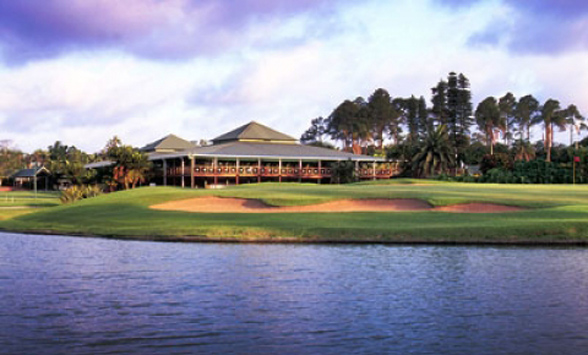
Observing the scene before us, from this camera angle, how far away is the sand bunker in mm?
32628

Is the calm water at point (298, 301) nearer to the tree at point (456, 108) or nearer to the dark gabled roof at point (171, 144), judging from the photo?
the dark gabled roof at point (171, 144)

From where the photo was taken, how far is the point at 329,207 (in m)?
34.5

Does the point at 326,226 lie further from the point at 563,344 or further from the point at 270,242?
the point at 563,344

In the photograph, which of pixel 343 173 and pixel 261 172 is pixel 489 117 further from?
pixel 261 172

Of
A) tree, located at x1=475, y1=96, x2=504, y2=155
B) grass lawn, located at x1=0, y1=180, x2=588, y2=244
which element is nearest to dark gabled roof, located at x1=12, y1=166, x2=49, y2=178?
grass lawn, located at x1=0, y1=180, x2=588, y2=244

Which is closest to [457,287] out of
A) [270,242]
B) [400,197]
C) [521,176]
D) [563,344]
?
[563,344]

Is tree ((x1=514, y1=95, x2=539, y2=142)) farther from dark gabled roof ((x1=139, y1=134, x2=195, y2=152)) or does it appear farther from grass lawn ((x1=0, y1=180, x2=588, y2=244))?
grass lawn ((x1=0, y1=180, x2=588, y2=244))

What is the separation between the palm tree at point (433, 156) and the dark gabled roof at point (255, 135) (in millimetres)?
15690

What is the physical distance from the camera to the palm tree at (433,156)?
77250 mm

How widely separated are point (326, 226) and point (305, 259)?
6331mm

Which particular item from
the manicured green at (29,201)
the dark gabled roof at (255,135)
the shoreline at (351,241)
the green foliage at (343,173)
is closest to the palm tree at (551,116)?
the dark gabled roof at (255,135)

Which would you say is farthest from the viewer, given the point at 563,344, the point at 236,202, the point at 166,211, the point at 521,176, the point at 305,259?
the point at 521,176

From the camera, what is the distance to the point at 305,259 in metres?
20.2

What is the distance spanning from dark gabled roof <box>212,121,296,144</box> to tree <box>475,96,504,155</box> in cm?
6064
